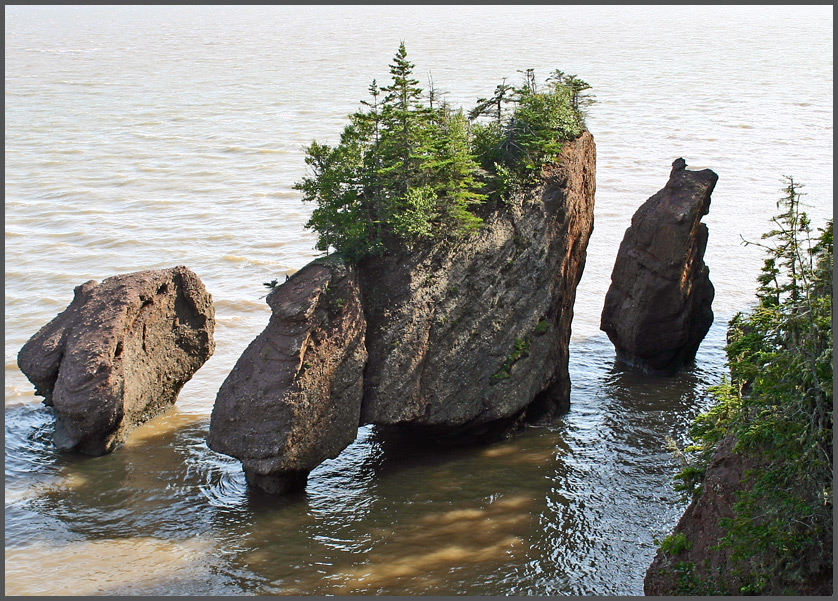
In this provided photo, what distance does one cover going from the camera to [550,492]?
1745cm

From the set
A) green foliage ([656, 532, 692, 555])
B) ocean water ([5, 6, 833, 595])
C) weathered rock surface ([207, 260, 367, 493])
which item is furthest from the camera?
weathered rock surface ([207, 260, 367, 493])

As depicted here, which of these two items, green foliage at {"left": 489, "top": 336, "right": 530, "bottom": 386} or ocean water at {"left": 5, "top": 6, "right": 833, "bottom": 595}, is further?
green foliage at {"left": 489, "top": 336, "right": 530, "bottom": 386}

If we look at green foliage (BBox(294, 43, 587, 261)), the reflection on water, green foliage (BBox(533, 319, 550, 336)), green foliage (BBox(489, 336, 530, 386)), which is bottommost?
the reflection on water

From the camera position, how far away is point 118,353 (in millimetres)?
18672

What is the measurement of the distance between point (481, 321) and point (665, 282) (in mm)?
5647

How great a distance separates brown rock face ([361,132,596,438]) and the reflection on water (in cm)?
116

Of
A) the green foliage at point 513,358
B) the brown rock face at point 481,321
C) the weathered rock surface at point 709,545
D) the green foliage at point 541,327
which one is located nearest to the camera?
the weathered rock surface at point 709,545

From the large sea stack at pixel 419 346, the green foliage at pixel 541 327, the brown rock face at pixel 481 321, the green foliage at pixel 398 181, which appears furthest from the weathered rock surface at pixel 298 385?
the green foliage at pixel 541 327

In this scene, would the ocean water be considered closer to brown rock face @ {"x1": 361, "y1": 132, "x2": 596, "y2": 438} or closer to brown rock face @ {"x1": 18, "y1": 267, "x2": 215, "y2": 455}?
brown rock face @ {"x1": 18, "y1": 267, "x2": 215, "y2": 455}

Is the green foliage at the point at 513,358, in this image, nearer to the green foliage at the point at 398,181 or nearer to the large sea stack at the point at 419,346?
the large sea stack at the point at 419,346

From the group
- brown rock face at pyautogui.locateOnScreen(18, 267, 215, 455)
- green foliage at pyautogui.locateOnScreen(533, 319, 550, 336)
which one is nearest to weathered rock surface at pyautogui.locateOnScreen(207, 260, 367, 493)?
brown rock face at pyautogui.locateOnScreen(18, 267, 215, 455)

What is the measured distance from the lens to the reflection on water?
14.8 metres

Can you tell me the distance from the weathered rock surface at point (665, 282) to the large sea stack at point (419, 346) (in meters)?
2.14

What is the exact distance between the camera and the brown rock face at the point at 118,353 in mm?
18109
